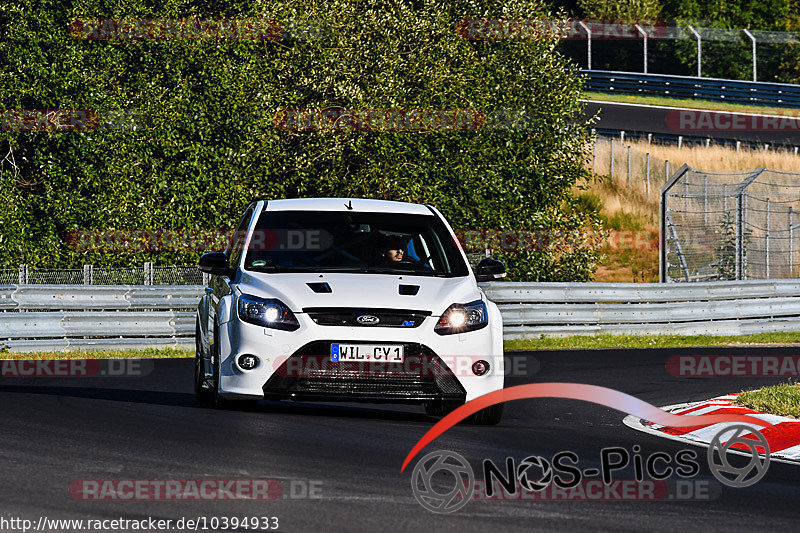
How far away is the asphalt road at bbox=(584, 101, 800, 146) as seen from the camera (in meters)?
48.8

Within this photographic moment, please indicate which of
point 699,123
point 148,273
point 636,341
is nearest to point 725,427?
point 148,273

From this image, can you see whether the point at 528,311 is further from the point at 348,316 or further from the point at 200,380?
the point at 348,316

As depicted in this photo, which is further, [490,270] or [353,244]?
[353,244]

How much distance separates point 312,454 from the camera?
861 centimetres

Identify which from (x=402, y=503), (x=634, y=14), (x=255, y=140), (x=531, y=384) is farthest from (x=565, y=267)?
(x=634, y=14)

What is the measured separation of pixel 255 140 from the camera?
1201 inches

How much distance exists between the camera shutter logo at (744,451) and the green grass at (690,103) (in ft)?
137

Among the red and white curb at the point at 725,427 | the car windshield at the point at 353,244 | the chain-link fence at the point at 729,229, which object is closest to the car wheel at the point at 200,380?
the car windshield at the point at 353,244

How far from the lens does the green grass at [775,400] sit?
11.3 meters

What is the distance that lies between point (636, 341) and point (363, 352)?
14255 mm

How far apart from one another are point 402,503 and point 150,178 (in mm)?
22861

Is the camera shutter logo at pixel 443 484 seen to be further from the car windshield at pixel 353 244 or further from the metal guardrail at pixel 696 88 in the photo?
the metal guardrail at pixel 696 88

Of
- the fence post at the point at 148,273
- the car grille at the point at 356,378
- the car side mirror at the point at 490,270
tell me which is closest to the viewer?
the car grille at the point at 356,378

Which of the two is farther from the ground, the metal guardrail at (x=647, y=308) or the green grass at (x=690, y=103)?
the green grass at (x=690, y=103)
